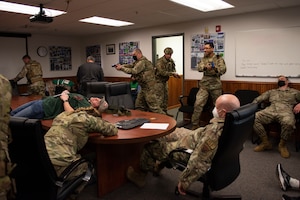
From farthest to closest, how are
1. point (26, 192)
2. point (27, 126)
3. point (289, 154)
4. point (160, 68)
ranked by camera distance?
point (160, 68), point (289, 154), point (26, 192), point (27, 126)

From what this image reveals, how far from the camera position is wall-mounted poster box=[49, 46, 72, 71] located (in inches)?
308

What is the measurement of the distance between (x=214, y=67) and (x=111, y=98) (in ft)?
6.59

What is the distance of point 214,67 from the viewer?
4492mm

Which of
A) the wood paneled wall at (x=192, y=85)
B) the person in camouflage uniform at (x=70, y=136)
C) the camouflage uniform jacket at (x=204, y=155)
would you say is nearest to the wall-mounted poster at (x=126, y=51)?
the wood paneled wall at (x=192, y=85)

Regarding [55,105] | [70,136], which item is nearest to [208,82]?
[55,105]

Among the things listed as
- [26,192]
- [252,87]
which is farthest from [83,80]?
[26,192]

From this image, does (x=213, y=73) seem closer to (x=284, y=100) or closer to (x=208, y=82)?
(x=208, y=82)

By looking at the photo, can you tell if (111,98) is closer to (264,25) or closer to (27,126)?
(27,126)

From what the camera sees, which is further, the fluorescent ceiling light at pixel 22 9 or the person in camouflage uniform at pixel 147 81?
the person in camouflage uniform at pixel 147 81

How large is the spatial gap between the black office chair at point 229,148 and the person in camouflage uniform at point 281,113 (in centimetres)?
204

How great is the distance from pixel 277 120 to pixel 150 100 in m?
2.12

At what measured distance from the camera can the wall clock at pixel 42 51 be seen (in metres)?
7.49

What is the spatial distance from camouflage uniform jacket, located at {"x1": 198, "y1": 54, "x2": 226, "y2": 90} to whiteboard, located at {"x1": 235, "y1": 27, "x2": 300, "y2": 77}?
1.71 ft

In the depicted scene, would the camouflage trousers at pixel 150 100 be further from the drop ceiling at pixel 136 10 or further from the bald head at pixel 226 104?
the bald head at pixel 226 104
